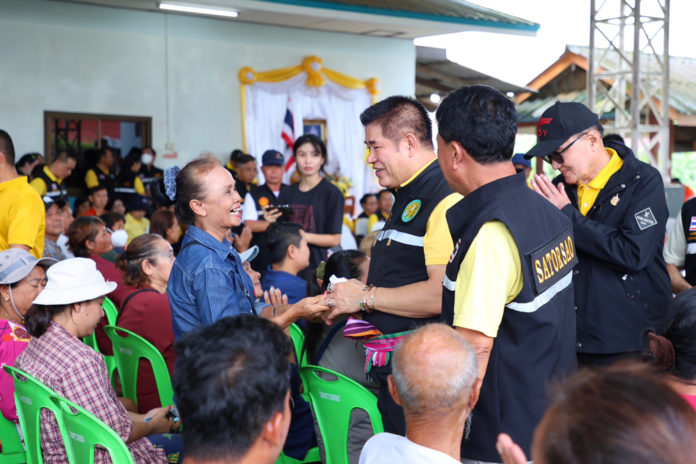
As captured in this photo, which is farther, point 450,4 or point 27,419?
point 450,4

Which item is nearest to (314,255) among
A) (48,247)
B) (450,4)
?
(48,247)

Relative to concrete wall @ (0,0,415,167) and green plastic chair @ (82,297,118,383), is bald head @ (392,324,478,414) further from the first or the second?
concrete wall @ (0,0,415,167)

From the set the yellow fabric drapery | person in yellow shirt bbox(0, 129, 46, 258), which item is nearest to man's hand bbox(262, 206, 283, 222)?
person in yellow shirt bbox(0, 129, 46, 258)

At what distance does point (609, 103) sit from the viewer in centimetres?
1429

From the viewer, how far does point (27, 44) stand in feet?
27.5

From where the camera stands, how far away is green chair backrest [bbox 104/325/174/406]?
323cm

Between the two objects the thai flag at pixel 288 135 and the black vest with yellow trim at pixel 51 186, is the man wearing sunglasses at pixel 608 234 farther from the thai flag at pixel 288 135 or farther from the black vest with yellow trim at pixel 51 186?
the thai flag at pixel 288 135

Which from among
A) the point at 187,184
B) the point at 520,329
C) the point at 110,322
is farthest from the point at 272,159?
the point at 520,329

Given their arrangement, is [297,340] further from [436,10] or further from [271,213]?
[436,10]

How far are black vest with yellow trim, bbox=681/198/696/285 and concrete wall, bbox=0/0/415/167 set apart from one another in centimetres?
717

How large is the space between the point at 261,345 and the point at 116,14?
8447 mm

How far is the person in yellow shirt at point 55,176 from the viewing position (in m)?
7.83

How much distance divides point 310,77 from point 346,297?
8277mm

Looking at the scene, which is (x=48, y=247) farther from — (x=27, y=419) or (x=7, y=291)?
(x=27, y=419)
